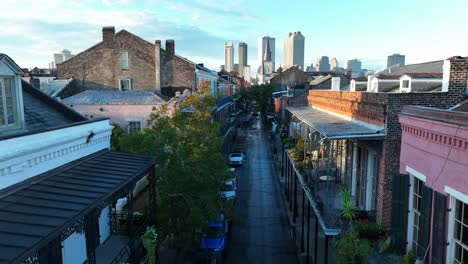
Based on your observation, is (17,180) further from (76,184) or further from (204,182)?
(204,182)

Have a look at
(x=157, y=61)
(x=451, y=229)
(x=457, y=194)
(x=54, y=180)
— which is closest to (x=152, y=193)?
(x=54, y=180)

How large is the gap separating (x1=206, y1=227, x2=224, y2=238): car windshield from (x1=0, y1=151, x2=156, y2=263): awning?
23.2 feet

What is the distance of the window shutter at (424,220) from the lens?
297 inches

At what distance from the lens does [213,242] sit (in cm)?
1688

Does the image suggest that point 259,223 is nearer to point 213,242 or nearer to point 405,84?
point 213,242

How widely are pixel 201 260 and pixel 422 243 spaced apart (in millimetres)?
10489

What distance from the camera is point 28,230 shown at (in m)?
5.59

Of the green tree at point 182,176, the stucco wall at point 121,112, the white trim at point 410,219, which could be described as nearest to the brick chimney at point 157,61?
the stucco wall at point 121,112

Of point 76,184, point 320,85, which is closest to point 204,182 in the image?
point 76,184

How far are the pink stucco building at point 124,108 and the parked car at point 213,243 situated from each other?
33.2ft

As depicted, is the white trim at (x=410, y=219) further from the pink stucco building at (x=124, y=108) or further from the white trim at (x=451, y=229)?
the pink stucco building at (x=124, y=108)

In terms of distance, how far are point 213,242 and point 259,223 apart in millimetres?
6370

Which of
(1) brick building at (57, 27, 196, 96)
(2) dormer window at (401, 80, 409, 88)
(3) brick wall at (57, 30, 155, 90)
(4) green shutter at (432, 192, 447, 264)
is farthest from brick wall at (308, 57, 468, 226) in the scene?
(3) brick wall at (57, 30, 155, 90)

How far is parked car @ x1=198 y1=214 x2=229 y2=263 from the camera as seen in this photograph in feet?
53.1
